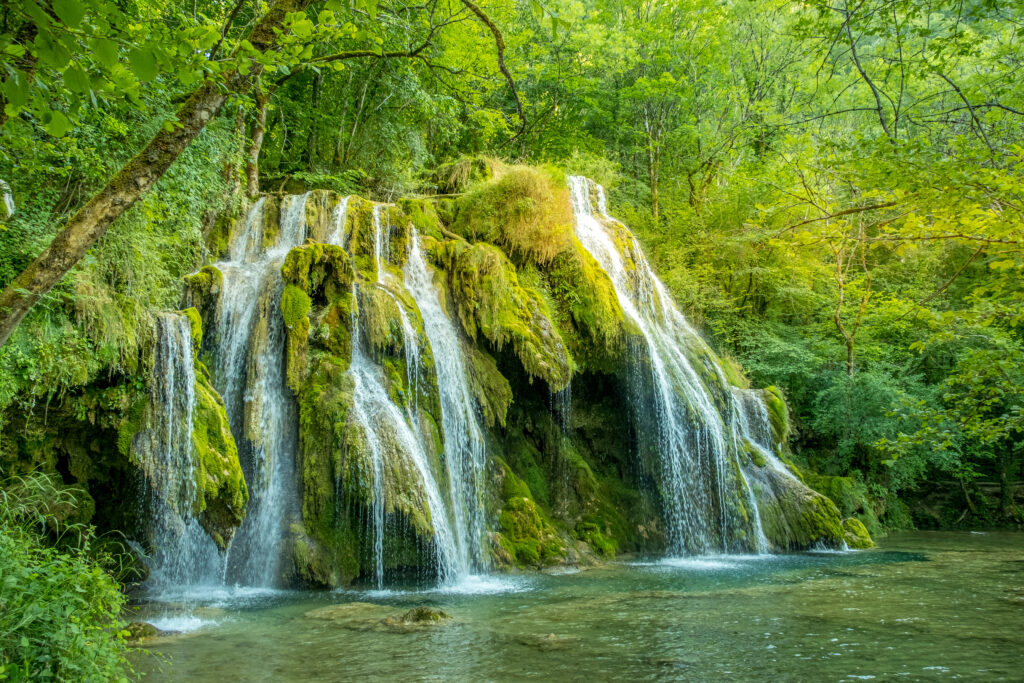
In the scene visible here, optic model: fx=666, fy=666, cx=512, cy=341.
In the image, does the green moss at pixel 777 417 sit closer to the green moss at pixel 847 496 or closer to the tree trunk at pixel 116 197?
the green moss at pixel 847 496

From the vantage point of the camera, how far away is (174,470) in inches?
306

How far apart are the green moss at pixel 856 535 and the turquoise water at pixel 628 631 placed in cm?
286

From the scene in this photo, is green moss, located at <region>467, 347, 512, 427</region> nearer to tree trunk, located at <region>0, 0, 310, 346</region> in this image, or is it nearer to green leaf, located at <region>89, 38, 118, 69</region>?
tree trunk, located at <region>0, 0, 310, 346</region>

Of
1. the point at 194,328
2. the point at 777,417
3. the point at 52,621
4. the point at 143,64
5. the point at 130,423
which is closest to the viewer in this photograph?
the point at 143,64

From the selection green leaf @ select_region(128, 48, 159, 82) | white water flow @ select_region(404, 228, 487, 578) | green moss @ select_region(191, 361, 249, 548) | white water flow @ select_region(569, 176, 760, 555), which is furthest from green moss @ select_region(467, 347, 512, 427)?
green leaf @ select_region(128, 48, 159, 82)

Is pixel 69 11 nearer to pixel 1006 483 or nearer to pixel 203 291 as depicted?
pixel 203 291

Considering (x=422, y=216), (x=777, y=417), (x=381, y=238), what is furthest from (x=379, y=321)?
(x=777, y=417)

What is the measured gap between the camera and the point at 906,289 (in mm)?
17219

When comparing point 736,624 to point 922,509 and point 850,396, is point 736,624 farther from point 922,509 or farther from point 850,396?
point 922,509

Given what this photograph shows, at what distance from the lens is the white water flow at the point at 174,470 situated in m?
7.75

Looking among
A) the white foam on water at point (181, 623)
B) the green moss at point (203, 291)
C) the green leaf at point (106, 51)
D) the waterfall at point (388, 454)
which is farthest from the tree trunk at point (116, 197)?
the green moss at point (203, 291)

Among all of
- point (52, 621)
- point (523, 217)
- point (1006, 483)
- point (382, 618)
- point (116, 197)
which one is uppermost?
point (523, 217)

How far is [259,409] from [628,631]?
18.8ft

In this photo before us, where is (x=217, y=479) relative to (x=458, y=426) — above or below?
below
